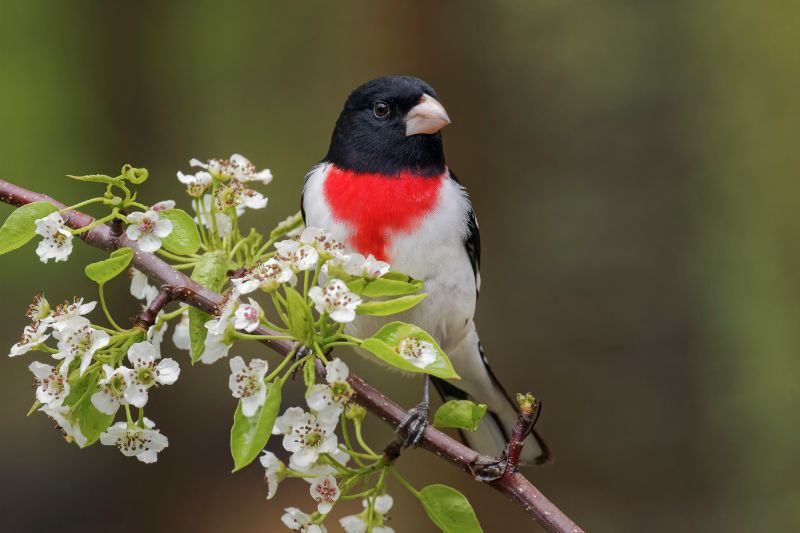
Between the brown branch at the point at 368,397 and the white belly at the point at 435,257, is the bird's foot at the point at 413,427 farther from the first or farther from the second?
the white belly at the point at 435,257

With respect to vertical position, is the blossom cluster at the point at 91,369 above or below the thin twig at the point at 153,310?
below

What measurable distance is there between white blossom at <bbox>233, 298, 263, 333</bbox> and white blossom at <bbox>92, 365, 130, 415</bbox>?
0.47ft

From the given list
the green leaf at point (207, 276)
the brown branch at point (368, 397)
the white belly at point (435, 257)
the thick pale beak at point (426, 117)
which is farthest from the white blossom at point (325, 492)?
the thick pale beak at point (426, 117)

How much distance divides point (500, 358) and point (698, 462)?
2.54ft

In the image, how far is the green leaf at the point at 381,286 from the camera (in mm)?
969

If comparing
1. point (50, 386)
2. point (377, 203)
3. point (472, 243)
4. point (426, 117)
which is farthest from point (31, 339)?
point (472, 243)

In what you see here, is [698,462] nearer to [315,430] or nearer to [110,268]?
[315,430]

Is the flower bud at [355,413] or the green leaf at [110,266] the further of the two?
the flower bud at [355,413]

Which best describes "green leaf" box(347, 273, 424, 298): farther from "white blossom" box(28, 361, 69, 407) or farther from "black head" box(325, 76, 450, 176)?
"black head" box(325, 76, 450, 176)

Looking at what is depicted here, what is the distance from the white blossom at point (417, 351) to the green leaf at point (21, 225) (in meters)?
0.45

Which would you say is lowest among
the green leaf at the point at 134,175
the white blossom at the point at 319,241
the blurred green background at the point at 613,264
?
the blurred green background at the point at 613,264

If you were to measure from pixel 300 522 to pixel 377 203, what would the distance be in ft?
2.21

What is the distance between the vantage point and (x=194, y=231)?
1.08 metres

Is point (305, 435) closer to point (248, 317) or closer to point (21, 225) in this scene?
point (248, 317)
